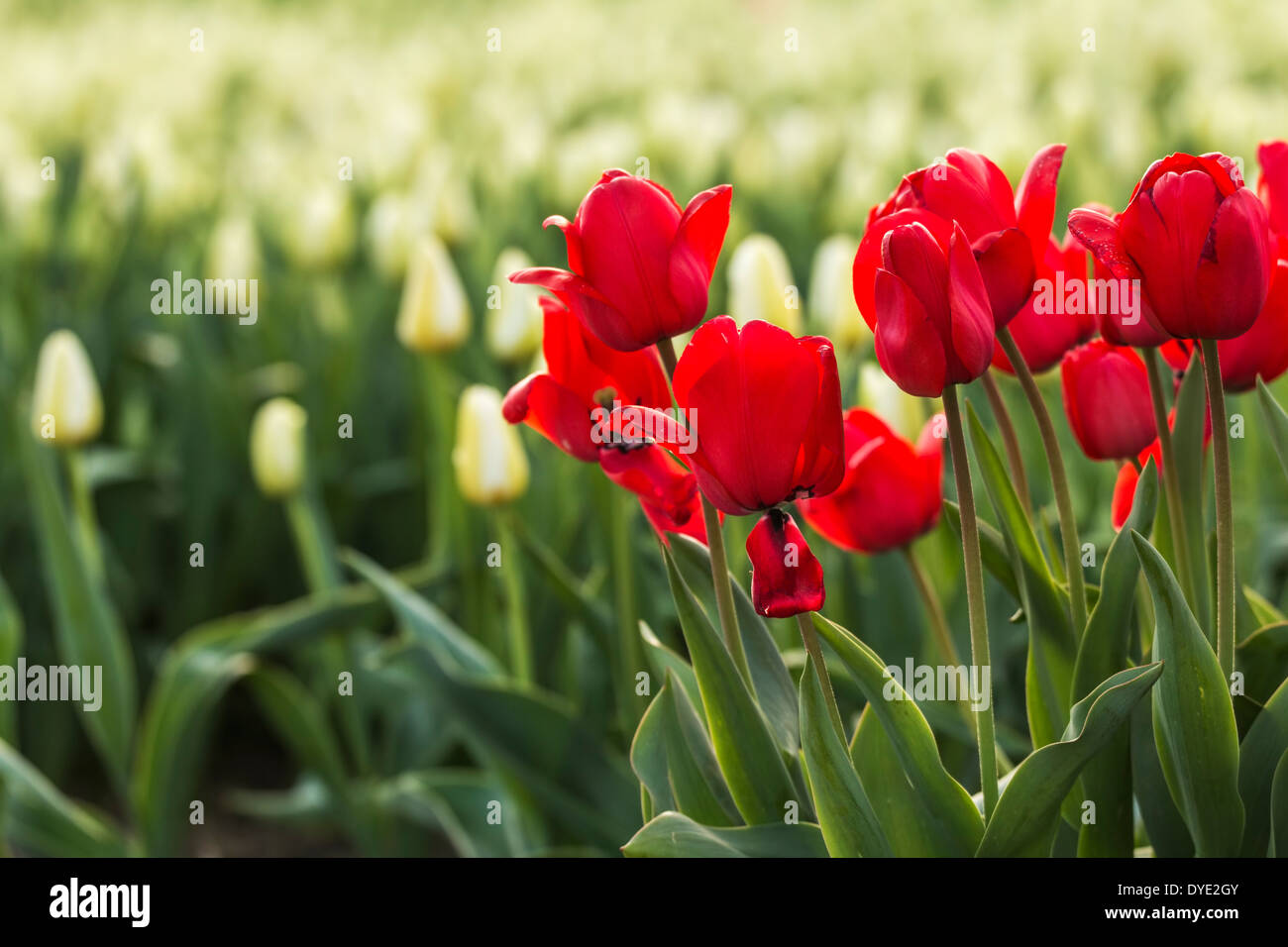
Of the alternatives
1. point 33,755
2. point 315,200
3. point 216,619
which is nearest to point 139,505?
point 216,619

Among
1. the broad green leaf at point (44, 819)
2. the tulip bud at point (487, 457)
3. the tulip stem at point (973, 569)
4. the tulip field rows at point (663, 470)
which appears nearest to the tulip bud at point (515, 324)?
the tulip field rows at point (663, 470)

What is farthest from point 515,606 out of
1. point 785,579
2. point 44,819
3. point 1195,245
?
point 1195,245

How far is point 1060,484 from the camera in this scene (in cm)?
69

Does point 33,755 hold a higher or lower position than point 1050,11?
lower

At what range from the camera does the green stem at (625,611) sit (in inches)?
47.9

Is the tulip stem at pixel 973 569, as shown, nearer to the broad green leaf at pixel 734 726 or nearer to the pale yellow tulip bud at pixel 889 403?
the broad green leaf at pixel 734 726

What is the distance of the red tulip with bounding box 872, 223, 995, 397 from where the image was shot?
583 mm

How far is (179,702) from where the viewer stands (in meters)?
1.52

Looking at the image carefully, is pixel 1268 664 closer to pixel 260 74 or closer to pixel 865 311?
pixel 865 311

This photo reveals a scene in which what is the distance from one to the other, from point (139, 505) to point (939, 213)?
1875mm

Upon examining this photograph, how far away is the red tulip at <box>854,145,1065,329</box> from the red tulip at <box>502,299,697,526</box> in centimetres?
13

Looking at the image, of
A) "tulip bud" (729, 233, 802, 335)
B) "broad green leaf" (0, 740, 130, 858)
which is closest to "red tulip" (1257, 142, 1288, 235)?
"tulip bud" (729, 233, 802, 335)

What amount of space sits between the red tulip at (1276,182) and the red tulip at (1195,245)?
126mm
